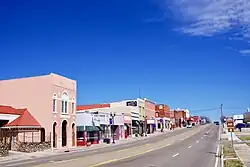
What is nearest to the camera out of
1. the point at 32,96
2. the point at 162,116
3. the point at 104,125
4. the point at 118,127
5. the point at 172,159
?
the point at 172,159

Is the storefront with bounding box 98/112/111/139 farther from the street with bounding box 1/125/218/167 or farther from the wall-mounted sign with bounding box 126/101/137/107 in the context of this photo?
the wall-mounted sign with bounding box 126/101/137/107

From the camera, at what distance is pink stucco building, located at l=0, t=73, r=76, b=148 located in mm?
47906

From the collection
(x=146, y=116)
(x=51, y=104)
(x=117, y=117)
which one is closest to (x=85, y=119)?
(x=51, y=104)

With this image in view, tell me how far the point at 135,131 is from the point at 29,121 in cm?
5009

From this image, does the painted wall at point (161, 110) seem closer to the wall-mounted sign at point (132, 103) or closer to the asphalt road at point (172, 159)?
the wall-mounted sign at point (132, 103)

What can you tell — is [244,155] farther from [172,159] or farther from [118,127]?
[118,127]

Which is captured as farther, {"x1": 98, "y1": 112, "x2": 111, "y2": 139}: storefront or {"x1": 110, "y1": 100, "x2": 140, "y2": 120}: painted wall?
{"x1": 110, "y1": 100, "x2": 140, "y2": 120}: painted wall

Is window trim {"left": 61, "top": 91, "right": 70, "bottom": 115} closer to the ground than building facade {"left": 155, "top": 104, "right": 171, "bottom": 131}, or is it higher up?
Answer: higher up

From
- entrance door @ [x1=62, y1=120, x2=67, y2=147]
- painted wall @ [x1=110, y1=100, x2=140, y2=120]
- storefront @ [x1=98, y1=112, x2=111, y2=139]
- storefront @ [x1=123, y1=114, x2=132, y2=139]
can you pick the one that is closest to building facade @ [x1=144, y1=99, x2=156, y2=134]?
painted wall @ [x1=110, y1=100, x2=140, y2=120]

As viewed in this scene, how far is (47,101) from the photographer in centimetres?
4806

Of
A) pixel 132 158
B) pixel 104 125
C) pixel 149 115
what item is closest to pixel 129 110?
pixel 104 125

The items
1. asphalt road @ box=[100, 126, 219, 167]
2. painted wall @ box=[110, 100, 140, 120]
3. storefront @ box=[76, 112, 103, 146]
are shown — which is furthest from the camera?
painted wall @ box=[110, 100, 140, 120]

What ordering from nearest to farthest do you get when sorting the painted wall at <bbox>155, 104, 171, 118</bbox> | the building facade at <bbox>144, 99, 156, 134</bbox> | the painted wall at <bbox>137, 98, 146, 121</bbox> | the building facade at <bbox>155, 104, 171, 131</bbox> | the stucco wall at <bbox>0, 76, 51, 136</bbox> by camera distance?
1. the stucco wall at <bbox>0, 76, 51, 136</bbox>
2. the painted wall at <bbox>137, 98, 146, 121</bbox>
3. the building facade at <bbox>144, 99, 156, 134</bbox>
4. the building facade at <bbox>155, 104, 171, 131</bbox>
5. the painted wall at <bbox>155, 104, 171, 118</bbox>

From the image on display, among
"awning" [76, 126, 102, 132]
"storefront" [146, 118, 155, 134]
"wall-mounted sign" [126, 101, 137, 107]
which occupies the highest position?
"wall-mounted sign" [126, 101, 137, 107]
